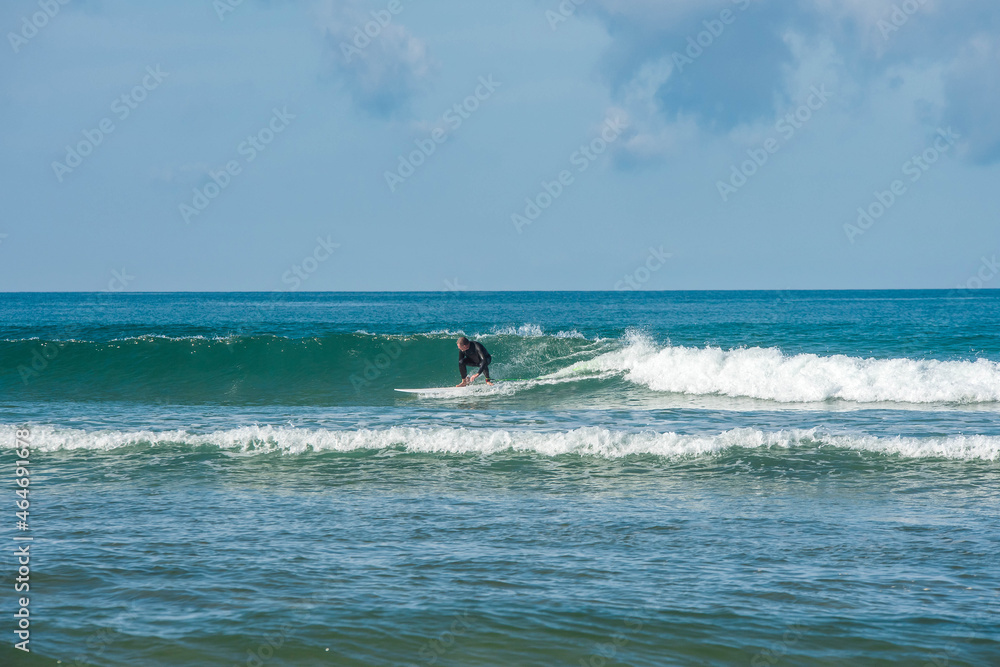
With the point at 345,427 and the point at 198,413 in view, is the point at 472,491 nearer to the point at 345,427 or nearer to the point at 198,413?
the point at 345,427

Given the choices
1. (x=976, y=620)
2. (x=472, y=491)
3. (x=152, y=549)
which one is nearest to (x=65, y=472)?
(x=152, y=549)

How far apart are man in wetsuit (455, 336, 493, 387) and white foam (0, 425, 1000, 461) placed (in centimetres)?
627

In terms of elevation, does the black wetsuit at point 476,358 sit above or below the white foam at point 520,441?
above

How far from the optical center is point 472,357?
65.7 ft

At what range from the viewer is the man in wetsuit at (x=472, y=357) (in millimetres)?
19125

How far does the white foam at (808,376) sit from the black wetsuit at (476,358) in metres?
4.03

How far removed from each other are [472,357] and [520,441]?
807cm


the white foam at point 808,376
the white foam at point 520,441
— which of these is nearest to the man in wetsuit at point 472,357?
the white foam at point 808,376

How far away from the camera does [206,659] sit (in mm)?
5051

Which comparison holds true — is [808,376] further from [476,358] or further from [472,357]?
[472,357]

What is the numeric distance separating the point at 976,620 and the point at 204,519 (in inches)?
280

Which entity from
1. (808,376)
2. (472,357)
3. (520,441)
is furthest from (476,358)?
(808,376)

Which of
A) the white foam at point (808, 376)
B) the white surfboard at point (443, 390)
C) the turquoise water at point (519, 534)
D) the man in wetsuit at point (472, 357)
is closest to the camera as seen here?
the turquoise water at point (519, 534)

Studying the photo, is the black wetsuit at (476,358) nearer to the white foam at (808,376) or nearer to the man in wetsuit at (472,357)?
the man in wetsuit at (472,357)
